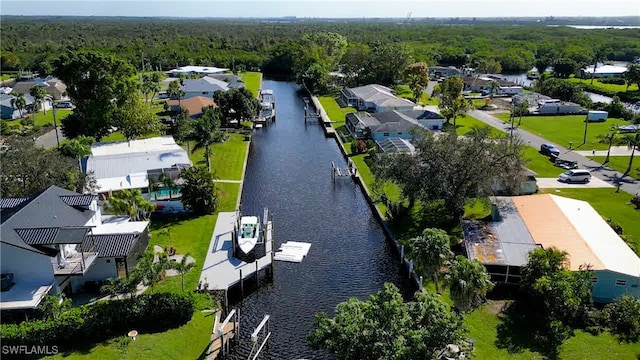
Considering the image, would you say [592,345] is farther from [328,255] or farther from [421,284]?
[328,255]

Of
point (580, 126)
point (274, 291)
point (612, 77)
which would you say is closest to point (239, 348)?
point (274, 291)

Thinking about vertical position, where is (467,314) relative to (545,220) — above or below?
below

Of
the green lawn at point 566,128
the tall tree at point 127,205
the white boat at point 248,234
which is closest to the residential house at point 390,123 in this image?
the green lawn at point 566,128

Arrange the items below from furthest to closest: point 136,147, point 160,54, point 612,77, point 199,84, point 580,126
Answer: point 160,54 < point 612,77 < point 199,84 < point 580,126 < point 136,147

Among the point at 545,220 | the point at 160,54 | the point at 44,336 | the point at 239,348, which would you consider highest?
the point at 160,54

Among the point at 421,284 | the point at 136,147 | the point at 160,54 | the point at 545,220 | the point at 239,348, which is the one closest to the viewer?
the point at 239,348

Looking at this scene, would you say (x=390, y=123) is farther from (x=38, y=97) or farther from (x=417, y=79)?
(x=38, y=97)

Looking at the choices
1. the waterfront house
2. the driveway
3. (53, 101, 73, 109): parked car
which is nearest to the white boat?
the waterfront house

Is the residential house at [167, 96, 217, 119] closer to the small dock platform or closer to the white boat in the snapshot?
the small dock platform
